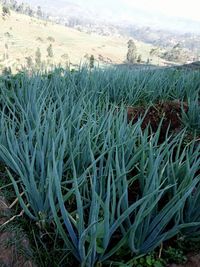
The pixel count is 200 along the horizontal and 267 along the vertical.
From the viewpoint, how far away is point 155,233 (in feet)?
3.12

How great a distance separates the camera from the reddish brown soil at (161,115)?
2.28 m

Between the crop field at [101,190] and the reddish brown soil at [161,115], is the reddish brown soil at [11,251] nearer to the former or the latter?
the crop field at [101,190]

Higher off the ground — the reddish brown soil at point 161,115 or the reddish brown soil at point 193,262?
the reddish brown soil at point 161,115

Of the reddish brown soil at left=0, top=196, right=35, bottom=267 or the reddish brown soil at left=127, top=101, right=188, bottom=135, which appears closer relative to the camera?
the reddish brown soil at left=0, top=196, right=35, bottom=267

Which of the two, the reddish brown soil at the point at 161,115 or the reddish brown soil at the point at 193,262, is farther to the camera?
the reddish brown soil at the point at 161,115

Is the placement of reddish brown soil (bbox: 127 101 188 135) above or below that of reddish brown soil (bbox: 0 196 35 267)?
above

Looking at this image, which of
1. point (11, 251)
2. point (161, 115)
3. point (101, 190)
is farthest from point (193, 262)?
point (161, 115)

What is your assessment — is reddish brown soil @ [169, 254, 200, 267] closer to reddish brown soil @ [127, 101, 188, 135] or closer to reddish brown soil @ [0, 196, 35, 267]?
reddish brown soil @ [0, 196, 35, 267]

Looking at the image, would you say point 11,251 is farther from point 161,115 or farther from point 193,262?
point 161,115

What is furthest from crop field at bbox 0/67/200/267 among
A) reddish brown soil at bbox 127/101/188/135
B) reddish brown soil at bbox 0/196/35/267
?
reddish brown soil at bbox 127/101/188/135

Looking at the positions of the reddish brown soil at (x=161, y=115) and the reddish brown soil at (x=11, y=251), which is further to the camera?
the reddish brown soil at (x=161, y=115)

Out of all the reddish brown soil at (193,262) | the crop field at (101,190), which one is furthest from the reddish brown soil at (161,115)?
the reddish brown soil at (193,262)

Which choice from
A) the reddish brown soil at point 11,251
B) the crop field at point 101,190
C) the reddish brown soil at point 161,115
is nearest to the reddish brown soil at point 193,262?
the crop field at point 101,190

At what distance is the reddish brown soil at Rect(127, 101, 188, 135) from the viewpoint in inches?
89.8
